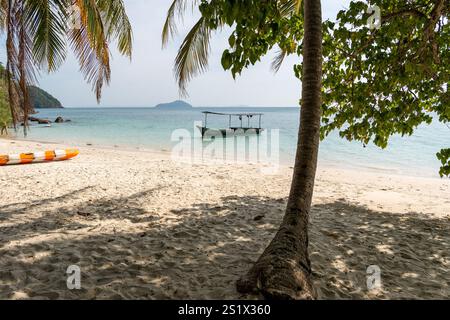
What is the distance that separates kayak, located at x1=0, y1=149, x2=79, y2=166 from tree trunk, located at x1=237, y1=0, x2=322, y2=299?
32.1 ft

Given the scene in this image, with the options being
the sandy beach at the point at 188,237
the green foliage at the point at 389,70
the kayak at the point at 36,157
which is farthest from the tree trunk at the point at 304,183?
the kayak at the point at 36,157

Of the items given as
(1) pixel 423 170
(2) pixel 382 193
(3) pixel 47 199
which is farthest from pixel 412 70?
(1) pixel 423 170

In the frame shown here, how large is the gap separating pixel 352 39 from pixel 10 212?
6743 mm

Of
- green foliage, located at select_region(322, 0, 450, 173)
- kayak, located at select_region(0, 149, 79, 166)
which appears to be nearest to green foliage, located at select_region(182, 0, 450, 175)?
green foliage, located at select_region(322, 0, 450, 173)

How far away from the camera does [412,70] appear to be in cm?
480

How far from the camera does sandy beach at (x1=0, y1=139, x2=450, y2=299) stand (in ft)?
10.4

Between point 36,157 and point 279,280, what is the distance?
33.9 feet

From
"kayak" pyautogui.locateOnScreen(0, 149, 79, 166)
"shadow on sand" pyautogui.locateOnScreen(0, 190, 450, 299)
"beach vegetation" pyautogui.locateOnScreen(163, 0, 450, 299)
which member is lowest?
"shadow on sand" pyautogui.locateOnScreen(0, 190, 450, 299)

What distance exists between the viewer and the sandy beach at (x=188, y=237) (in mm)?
3162

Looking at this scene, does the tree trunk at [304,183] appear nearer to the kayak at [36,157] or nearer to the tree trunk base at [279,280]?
the tree trunk base at [279,280]

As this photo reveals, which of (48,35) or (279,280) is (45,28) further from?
(279,280)

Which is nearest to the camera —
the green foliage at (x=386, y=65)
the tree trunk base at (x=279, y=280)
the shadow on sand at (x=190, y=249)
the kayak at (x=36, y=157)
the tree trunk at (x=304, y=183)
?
the tree trunk base at (x=279, y=280)

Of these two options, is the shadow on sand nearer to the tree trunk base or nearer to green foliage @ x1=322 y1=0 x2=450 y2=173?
the tree trunk base
